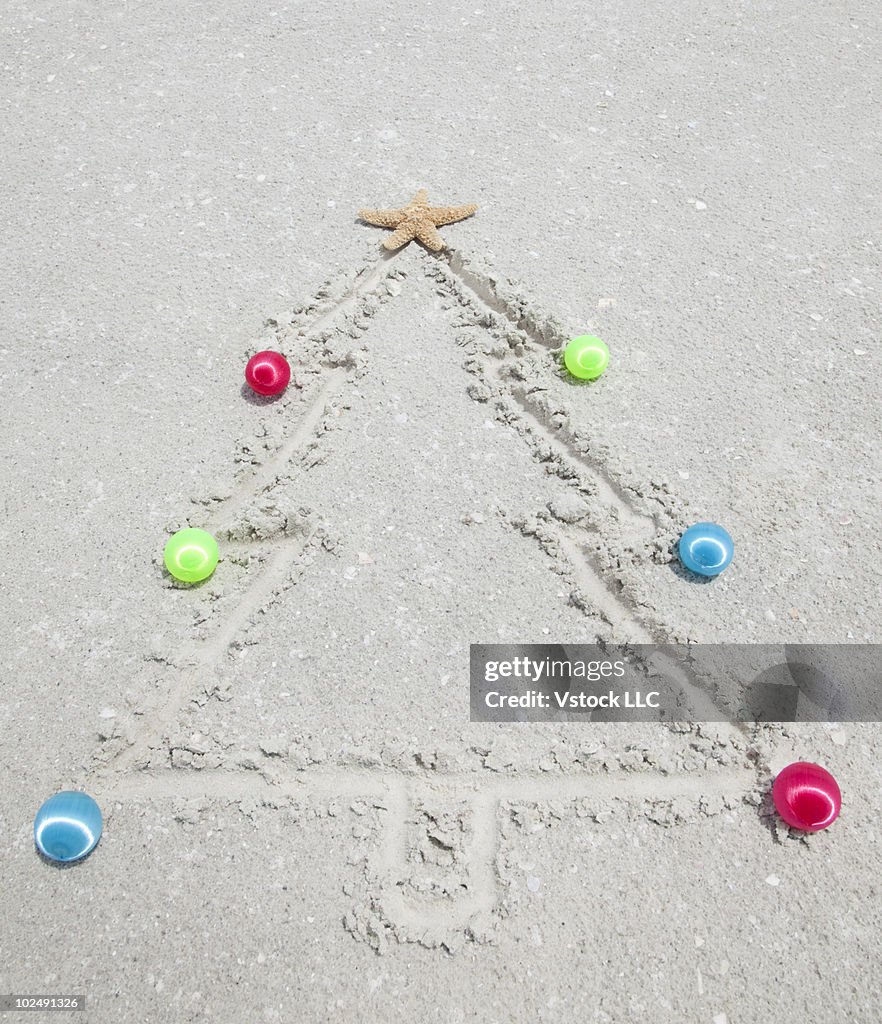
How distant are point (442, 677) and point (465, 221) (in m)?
2.64

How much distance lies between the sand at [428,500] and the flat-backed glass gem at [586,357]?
15 cm

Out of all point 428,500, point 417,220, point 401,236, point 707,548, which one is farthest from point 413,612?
→ point 417,220

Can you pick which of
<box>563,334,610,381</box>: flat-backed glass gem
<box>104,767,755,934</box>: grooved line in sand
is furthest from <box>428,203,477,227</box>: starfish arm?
<box>104,767,755,934</box>: grooved line in sand

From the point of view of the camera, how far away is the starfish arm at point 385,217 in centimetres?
431

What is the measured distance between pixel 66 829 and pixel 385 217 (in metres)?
3.24

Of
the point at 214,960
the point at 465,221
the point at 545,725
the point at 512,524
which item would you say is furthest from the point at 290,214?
the point at 214,960

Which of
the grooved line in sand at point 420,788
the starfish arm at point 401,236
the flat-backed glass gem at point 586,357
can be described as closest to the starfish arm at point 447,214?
the starfish arm at point 401,236

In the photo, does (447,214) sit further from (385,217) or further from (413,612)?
(413,612)

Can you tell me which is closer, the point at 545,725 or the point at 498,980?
the point at 498,980

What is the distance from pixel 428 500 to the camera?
3.40 m

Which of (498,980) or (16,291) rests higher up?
(16,291)

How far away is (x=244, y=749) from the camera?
9.25 feet

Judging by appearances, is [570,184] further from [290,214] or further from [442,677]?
[442,677]

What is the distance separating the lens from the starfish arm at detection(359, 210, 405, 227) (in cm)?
431
